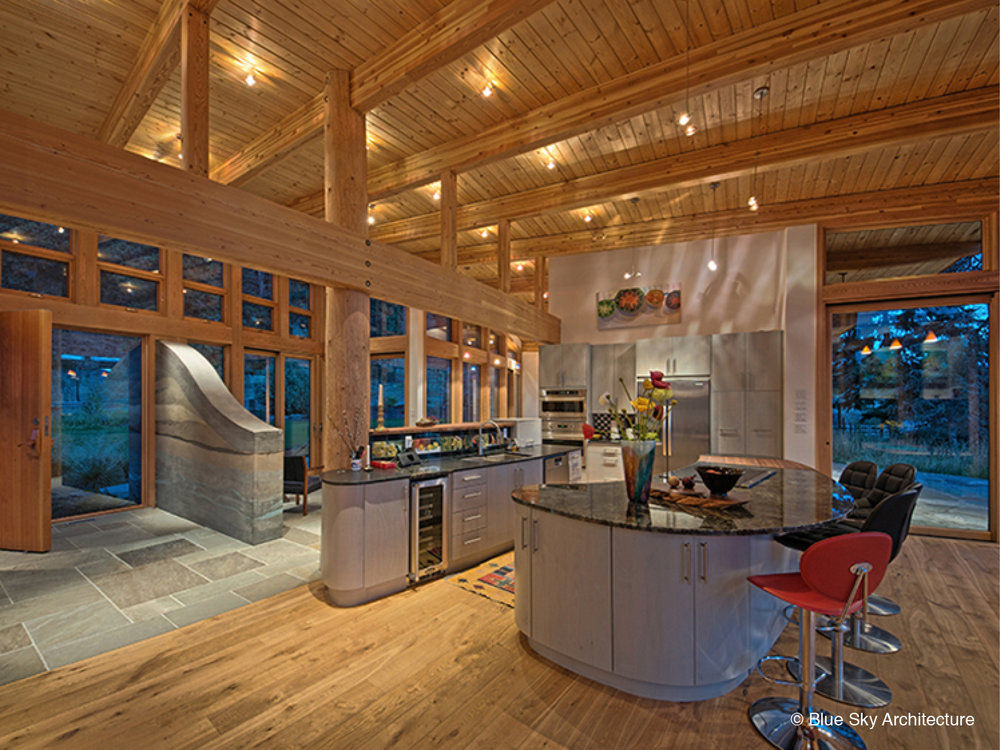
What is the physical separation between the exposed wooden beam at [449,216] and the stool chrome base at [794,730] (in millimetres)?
4484

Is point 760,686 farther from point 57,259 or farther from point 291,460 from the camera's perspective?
point 57,259

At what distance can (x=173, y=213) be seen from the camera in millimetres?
2861

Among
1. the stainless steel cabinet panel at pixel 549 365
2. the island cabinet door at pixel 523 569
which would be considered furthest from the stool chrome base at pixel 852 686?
the stainless steel cabinet panel at pixel 549 365

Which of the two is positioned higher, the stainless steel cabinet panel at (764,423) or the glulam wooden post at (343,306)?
the glulam wooden post at (343,306)

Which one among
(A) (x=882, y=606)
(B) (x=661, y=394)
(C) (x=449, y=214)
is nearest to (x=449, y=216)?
(C) (x=449, y=214)

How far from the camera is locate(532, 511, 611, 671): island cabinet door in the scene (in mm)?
2412

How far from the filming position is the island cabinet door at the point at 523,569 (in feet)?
9.01

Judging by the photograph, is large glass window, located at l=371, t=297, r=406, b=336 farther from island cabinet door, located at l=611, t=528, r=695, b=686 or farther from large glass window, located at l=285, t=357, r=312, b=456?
island cabinet door, located at l=611, t=528, r=695, b=686

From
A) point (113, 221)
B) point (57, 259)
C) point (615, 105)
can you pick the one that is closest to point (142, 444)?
point (57, 259)

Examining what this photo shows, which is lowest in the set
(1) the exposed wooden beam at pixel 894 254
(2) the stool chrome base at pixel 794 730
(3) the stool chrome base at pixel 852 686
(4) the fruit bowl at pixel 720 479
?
(3) the stool chrome base at pixel 852 686

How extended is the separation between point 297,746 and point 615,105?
4733 millimetres

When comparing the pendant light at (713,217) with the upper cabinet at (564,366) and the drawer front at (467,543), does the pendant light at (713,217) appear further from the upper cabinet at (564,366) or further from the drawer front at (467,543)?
the drawer front at (467,543)

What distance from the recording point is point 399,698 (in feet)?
7.80

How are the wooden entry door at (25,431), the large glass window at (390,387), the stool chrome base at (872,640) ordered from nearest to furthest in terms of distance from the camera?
the stool chrome base at (872,640)
the wooden entry door at (25,431)
the large glass window at (390,387)
